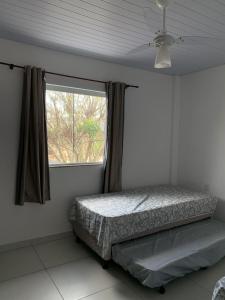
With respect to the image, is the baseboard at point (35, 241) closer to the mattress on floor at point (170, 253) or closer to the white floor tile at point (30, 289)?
the white floor tile at point (30, 289)

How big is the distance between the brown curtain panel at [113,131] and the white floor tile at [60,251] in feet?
2.74

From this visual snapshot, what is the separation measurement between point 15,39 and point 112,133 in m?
1.64

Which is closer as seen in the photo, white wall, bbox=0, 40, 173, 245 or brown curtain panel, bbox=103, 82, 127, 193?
white wall, bbox=0, 40, 173, 245

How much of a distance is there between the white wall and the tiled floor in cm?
39

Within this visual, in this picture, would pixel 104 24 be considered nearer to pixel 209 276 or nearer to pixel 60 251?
pixel 60 251

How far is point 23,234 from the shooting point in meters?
2.92

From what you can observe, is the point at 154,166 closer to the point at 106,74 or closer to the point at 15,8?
the point at 106,74

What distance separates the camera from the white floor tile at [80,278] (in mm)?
2148

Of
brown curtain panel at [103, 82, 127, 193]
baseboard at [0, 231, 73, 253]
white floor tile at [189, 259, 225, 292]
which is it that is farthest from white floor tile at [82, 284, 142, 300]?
brown curtain panel at [103, 82, 127, 193]

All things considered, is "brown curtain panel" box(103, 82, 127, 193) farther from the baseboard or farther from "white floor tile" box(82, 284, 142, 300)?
"white floor tile" box(82, 284, 142, 300)

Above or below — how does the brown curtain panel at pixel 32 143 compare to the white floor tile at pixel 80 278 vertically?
above

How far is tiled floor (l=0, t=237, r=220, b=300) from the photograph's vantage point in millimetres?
2098

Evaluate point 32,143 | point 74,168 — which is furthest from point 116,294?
point 32,143

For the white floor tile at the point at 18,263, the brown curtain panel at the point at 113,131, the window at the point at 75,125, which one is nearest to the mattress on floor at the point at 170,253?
the white floor tile at the point at 18,263
